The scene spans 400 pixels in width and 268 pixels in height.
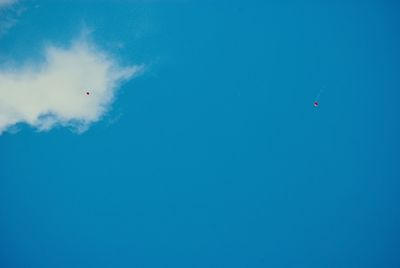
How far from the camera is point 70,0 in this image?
879cm

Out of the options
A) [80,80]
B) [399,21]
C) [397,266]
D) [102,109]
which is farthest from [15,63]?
[397,266]

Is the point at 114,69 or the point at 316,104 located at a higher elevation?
the point at 316,104

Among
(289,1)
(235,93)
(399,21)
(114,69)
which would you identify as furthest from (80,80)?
(399,21)

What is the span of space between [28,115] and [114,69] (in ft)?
6.01

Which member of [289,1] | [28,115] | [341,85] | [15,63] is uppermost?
[289,1]

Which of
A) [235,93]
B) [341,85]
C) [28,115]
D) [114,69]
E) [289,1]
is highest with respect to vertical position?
[289,1]

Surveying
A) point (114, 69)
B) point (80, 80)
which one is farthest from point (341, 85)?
point (80, 80)

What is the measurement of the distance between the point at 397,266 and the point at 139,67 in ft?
20.6

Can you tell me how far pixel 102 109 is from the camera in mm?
8938

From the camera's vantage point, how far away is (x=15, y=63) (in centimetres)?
877

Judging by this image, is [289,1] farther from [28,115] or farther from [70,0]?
[28,115]

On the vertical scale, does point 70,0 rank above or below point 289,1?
below

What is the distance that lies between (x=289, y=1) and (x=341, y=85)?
190 cm

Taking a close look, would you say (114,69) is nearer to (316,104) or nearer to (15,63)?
(15,63)
